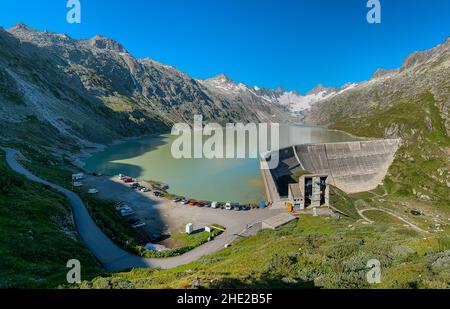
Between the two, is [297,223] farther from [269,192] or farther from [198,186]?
[198,186]

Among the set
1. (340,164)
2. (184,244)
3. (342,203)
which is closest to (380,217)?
(342,203)

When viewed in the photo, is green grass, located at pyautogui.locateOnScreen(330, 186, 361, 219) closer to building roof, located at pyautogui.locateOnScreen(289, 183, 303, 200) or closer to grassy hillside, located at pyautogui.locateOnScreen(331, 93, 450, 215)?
building roof, located at pyautogui.locateOnScreen(289, 183, 303, 200)

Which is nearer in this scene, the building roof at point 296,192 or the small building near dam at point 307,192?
the small building near dam at point 307,192

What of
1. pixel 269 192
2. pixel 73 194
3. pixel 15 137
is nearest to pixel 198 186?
pixel 269 192

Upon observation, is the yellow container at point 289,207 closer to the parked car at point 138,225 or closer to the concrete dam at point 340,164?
the parked car at point 138,225

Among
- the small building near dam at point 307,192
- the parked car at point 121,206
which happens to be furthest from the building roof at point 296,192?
the parked car at point 121,206

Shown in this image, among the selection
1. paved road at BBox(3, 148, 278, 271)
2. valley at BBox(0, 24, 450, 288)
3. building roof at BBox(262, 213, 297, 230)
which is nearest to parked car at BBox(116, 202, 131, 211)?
valley at BBox(0, 24, 450, 288)

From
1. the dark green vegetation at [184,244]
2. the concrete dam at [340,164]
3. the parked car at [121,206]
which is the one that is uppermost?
the concrete dam at [340,164]
